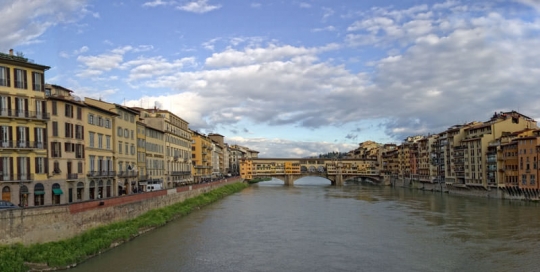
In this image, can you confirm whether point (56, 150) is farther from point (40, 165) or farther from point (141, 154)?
point (141, 154)

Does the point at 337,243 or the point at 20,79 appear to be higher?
the point at 20,79

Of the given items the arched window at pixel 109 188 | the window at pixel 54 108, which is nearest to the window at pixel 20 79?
the window at pixel 54 108

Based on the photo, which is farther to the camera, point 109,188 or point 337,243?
point 109,188

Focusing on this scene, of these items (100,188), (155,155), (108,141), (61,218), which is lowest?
(61,218)

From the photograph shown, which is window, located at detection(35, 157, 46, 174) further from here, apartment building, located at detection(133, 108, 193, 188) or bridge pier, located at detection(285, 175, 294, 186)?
bridge pier, located at detection(285, 175, 294, 186)

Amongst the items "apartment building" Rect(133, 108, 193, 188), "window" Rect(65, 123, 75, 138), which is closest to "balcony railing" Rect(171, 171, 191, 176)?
"apartment building" Rect(133, 108, 193, 188)

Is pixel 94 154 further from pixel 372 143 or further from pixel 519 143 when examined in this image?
pixel 372 143

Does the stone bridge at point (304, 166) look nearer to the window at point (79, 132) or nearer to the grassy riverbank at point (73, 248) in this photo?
the window at point (79, 132)

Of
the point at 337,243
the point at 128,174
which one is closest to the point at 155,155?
the point at 128,174

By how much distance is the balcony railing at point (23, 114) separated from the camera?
87.8ft

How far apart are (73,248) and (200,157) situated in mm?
61566

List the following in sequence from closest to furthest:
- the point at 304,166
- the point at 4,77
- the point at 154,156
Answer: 1. the point at 4,77
2. the point at 154,156
3. the point at 304,166

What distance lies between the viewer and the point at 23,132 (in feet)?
91.1

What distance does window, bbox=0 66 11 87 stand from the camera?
26875 mm
